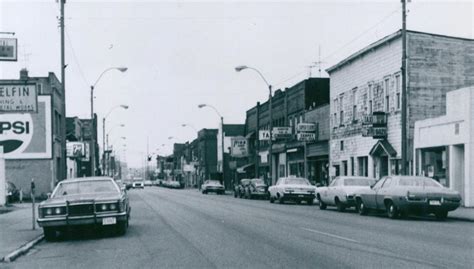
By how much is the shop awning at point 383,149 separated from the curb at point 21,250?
23.4m

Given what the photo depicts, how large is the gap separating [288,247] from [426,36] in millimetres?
25197

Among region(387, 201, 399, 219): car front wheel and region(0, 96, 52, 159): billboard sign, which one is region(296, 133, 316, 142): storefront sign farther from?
region(387, 201, 399, 219): car front wheel

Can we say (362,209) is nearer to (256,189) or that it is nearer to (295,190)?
(295,190)

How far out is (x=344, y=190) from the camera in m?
28.8

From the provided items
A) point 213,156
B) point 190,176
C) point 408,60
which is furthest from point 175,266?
point 190,176

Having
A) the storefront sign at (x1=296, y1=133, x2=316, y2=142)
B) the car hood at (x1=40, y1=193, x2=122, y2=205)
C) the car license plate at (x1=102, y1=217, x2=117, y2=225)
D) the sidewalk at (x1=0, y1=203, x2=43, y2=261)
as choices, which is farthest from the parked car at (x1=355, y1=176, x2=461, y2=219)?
the storefront sign at (x1=296, y1=133, x2=316, y2=142)

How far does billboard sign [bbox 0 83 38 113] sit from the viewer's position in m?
24.2

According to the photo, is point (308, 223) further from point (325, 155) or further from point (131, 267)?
point (325, 155)

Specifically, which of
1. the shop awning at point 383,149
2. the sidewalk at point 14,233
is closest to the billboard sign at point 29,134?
the sidewalk at point 14,233

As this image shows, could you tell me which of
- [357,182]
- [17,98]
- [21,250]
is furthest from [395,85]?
[21,250]

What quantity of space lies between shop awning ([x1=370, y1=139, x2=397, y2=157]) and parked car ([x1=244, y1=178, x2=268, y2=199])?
10.1 m

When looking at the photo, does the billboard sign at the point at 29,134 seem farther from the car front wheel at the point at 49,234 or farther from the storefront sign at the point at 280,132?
the car front wheel at the point at 49,234

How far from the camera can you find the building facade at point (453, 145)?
Result: 30.1 metres

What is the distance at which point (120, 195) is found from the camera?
17953 millimetres
